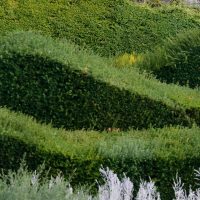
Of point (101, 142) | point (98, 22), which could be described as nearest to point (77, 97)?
point (101, 142)

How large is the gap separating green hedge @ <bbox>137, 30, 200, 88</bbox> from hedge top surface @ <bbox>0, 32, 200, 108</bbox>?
0.89 metres

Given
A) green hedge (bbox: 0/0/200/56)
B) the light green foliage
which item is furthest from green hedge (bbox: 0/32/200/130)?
green hedge (bbox: 0/0/200/56)

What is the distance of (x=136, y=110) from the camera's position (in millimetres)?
8469

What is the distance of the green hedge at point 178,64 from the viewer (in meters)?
10.4

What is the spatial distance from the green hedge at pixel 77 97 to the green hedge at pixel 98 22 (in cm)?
432

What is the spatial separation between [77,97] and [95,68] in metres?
0.56

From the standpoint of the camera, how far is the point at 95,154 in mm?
6148

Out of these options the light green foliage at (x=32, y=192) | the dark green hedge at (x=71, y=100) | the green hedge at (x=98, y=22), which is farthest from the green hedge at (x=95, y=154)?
the green hedge at (x=98, y=22)

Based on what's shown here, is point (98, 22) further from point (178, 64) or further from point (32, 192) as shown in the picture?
point (32, 192)

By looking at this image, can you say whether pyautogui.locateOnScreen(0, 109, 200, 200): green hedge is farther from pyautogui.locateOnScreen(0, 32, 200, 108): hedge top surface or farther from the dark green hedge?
pyautogui.locateOnScreen(0, 32, 200, 108): hedge top surface

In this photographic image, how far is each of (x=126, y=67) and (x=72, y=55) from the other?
1252mm

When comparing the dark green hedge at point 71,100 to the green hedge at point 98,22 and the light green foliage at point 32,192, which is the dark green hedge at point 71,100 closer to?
the light green foliage at point 32,192

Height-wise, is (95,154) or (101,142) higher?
(101,142)

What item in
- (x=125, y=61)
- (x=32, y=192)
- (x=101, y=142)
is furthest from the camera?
(x=125, y=61)
